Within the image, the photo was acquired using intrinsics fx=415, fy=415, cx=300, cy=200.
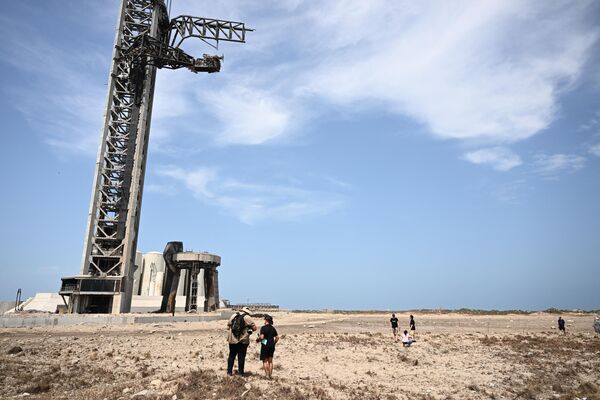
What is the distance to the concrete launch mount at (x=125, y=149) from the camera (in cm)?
4331

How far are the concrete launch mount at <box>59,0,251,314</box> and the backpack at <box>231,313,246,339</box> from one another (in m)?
36.7

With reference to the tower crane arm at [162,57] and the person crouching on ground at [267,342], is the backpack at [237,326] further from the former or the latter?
the tower crane arm at [162,57]

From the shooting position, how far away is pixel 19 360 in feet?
45.4

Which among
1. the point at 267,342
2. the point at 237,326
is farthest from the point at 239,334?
the point at 267,342

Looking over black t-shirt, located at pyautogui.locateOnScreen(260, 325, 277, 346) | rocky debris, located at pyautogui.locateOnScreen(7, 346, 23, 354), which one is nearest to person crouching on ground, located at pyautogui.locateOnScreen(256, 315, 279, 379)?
black t-shirt, located at pyautogui.locateOnScreen(260, 325, 277, 346)

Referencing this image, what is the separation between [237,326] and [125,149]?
41.8 m

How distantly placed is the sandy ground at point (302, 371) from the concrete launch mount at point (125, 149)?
25673 millimetres

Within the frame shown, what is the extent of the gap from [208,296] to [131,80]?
2902 cm

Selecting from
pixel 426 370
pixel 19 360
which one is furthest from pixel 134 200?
pixel 426 370

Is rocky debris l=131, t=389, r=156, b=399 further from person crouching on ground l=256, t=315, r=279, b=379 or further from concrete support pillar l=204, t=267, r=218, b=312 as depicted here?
concrete support pillar l=204, t=267, r=218, b=312

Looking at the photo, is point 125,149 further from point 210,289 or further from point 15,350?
point 15,350

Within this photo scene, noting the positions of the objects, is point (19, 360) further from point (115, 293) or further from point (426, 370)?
point (115, 293)

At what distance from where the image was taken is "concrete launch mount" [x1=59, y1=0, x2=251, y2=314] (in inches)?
1705

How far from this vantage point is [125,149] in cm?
4738
